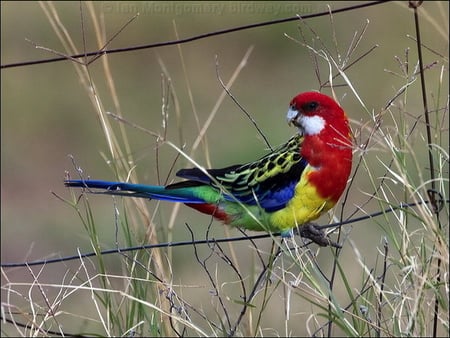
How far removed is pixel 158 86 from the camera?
11.4 meters

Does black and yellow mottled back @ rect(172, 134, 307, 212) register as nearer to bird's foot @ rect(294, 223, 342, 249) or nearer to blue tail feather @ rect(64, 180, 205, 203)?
blue tail feather @ rect(64, 180, 205, 203)

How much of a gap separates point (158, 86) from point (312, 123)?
24.0 feet

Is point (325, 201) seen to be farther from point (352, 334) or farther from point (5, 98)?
point (5, 98)

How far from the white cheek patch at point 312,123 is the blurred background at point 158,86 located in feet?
15.9

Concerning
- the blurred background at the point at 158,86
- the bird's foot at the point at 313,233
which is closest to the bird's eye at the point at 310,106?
the bird's foot at the point at 313,233

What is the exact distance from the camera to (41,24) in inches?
450

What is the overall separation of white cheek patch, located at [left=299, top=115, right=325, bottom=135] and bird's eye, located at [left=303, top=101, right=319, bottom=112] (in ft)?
0.08

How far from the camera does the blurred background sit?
9781 millimetres

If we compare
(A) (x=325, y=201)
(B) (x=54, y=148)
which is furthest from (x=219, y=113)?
(A) (x=325, y=201)

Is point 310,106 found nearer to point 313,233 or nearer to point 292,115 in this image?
point 292,115

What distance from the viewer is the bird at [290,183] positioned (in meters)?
4.16

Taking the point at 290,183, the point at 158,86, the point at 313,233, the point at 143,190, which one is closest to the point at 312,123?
the point at 290,183

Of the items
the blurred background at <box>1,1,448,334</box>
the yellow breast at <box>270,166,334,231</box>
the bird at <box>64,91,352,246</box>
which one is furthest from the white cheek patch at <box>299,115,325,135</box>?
the blurred background at <box>1,1,448,334</box>

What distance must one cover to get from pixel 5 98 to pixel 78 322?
3.95m
